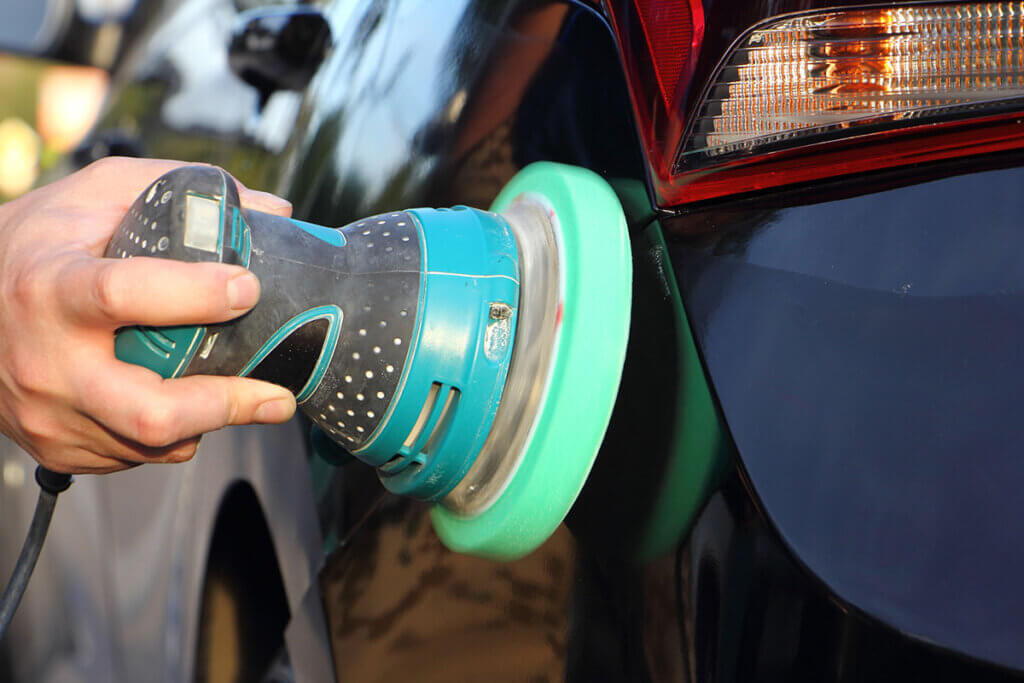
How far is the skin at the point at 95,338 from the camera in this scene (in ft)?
2.86

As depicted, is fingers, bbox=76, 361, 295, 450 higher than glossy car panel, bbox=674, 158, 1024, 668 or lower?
lower

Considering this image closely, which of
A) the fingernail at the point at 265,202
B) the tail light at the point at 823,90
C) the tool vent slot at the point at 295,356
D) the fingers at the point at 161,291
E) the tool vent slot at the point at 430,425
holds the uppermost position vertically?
the tail light at the point at 823,90

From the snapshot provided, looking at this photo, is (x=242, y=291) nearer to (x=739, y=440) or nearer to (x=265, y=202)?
(x=265, y=202)

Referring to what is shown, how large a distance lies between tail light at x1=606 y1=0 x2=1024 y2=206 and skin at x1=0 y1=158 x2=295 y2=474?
0.44 meters

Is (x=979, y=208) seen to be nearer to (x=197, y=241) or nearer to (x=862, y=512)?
(x=862, y=512)

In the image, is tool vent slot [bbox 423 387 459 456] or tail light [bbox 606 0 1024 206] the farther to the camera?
tool vent slot [bbox 423 387 459 456]

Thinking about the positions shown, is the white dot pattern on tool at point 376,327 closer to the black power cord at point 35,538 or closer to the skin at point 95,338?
the skin at point 95,338

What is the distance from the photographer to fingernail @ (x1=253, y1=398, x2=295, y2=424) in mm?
998

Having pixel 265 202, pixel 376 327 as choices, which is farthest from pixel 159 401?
pixel 265 202

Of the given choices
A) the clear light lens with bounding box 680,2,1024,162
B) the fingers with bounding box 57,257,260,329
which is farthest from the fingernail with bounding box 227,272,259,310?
the clear light lens with bounding box 680,2,1024,162

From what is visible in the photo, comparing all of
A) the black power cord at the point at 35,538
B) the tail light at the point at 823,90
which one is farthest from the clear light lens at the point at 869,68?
the black power cord at the point at 35,538

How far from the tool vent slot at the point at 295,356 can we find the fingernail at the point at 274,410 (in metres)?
0.02

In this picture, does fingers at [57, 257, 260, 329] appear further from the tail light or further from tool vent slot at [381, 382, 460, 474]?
the tail light

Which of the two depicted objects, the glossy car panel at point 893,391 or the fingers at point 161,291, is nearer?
the glossy car panel at point 893,391
